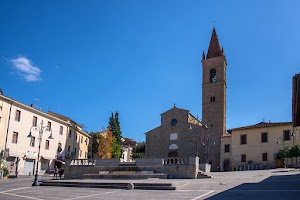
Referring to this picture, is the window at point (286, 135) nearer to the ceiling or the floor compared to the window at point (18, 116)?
nearer to the floor

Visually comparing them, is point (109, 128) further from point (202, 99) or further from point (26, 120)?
point (26, 120)

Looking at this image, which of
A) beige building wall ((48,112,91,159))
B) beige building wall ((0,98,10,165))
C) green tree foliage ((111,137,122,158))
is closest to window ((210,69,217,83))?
green tree foliage ((111,137,122,158))

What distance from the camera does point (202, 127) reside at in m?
54.2

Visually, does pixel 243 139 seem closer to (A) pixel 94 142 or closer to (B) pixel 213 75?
(B) pixel 213 75

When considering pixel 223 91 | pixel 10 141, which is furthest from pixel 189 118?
pixel 10 141

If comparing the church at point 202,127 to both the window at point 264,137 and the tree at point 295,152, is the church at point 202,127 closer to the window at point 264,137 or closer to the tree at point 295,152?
the window at point 264,137

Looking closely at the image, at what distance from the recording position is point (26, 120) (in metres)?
41.0

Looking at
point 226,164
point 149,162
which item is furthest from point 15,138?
point 226,164

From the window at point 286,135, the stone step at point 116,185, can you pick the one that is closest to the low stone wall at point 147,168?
the stone step at point 116,185

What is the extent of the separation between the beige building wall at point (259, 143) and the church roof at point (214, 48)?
62.5ft

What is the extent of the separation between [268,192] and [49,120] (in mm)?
36300

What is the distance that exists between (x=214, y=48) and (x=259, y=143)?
963 inches

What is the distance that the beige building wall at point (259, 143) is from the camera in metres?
42.2

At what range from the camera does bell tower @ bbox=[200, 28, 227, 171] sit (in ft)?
171
